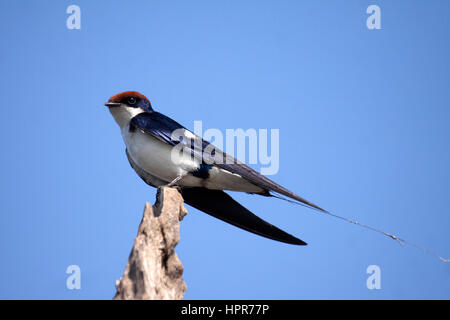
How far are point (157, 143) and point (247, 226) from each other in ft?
4.52

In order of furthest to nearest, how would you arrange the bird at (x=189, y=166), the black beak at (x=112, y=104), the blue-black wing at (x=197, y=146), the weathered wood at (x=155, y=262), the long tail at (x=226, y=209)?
the black beak at (x=112, y=104)
the long tail at (x=226, y=209)
the bird at (x=189, y=166)
the blue-black wing at (x=197, y=146)
the weathered wood at (x=155, y=262)

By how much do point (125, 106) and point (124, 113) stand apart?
0.08 metres

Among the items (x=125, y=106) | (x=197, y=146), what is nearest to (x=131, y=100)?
(x=125, y=106)

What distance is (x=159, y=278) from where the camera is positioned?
3637 millimetres

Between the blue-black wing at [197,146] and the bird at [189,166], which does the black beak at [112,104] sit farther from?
the blue-black wing at [197,146]

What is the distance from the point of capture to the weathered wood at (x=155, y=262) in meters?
3.45

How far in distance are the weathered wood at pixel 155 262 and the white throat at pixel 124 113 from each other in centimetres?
160

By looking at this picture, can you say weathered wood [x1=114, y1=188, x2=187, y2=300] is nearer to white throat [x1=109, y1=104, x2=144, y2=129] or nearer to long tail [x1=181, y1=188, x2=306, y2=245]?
long tail [x1=181, y1=188, x2=306, y2=245]

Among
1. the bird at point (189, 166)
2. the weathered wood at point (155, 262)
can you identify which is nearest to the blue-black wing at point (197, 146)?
the bird at point (189, 166)

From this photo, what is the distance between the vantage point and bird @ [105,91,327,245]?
5207 millimetres

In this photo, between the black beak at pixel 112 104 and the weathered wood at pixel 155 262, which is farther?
the black beak at pixel 112 104

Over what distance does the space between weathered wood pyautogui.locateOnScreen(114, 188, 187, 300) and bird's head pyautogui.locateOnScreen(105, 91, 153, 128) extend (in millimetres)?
1621
